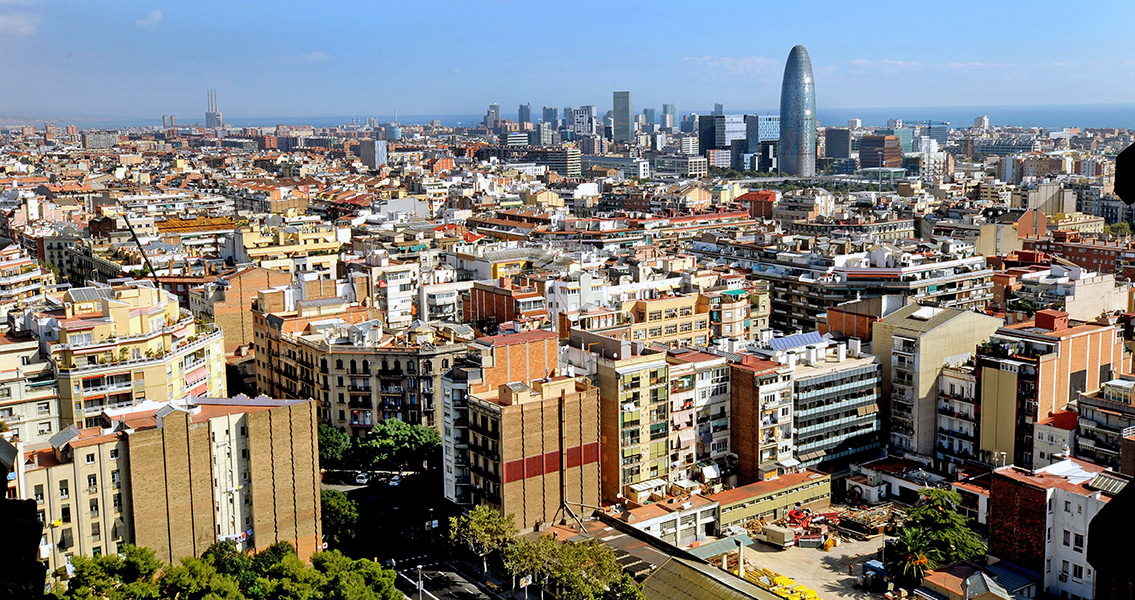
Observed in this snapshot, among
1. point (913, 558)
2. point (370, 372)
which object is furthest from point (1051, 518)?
point (370, 372)

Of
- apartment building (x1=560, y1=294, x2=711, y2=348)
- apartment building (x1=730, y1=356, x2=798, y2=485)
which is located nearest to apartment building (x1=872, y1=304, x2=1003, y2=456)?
apartment building (x1=730, y1=356, x2=798, y2=485)

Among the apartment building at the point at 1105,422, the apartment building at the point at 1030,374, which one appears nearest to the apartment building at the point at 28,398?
the apartment building at the point at 1030,374

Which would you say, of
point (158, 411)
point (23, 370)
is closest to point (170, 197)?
point (23, 370)

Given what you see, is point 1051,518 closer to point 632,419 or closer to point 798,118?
point 632,419

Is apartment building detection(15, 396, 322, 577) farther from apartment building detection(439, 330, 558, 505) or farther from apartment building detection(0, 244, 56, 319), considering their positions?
apartment building detection(0, 244, 56, 319)

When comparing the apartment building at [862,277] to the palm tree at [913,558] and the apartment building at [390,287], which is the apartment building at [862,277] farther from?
the palm tree at [913,558]
